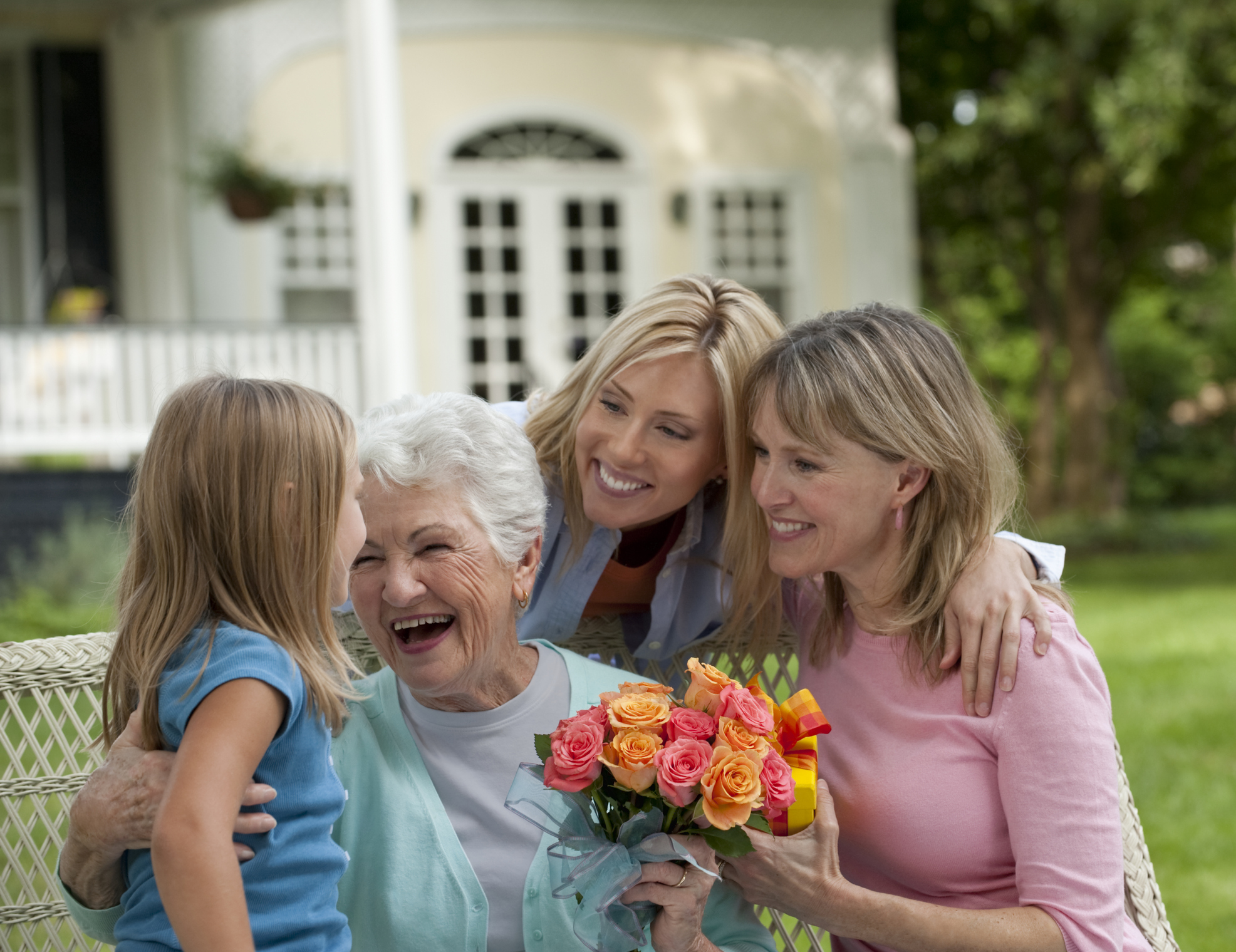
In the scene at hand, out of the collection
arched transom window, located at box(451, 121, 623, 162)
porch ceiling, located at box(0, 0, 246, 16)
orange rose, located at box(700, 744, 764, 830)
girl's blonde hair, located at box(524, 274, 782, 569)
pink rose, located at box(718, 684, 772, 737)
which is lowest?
orange rose, located at box(700, 744, 764, 830)

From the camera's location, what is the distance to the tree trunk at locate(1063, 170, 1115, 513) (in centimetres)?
1372

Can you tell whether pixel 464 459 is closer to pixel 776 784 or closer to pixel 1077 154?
pixel 776 784

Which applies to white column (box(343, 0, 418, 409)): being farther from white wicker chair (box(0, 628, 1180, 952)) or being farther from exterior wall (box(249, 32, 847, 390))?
white wicker chair (box(0, 628, 1180, 952))

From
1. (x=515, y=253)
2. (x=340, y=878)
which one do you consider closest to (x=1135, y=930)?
(x=340, y=878)

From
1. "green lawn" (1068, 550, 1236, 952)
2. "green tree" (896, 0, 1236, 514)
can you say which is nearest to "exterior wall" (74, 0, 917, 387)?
"green tree" (896, 0, 1236, 514)

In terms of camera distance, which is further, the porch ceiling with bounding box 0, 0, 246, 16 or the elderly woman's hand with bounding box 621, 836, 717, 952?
the porch ceiling with bounding box 0, 0, 246, 16

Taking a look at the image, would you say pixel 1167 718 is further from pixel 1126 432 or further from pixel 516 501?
pixel 1126 432

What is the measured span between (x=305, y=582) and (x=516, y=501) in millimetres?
465

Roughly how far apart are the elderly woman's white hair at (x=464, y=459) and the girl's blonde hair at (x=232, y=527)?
25 centimetres

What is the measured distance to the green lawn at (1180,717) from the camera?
447 cm

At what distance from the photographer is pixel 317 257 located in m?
10.5

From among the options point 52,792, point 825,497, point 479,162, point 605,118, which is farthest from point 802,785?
point 605,118

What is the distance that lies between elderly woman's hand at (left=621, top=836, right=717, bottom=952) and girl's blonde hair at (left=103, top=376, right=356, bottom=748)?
21.2 inches

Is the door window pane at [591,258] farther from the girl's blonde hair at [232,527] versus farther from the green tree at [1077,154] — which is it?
the girl's blonde hair at [232,527]
